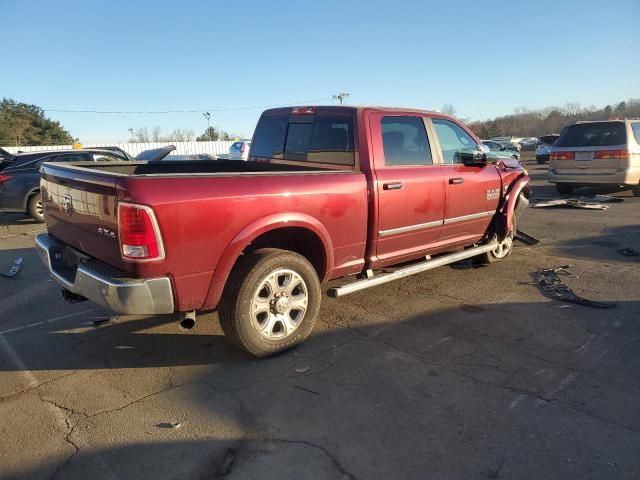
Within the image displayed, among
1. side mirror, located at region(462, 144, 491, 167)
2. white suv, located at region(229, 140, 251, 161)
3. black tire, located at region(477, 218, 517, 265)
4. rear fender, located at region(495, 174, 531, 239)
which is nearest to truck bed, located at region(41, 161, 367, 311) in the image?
side mirror, located at region(462, 144, 491, 167)

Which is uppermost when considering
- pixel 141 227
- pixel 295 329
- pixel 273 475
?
pixel 141 227

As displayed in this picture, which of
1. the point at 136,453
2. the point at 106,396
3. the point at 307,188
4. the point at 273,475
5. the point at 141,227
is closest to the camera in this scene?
the point at 273,475

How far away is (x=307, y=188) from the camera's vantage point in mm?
3848

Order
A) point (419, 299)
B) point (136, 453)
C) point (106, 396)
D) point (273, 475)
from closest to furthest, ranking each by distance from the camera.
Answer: point (273, 475), point (136, 453), point (106, 396), point (419, 299)

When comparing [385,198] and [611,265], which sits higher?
[385,198]

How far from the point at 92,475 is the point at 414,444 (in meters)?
1.73

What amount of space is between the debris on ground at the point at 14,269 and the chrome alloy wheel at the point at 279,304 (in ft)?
14.8

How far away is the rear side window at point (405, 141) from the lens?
15.1 ft

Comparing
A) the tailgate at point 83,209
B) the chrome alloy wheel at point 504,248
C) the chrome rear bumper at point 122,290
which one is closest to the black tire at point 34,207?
the tailgate at point 83,209

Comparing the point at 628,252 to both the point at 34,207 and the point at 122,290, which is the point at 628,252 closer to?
the point at 122,290

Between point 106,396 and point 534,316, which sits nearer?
point 106,396

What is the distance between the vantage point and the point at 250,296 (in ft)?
11.7

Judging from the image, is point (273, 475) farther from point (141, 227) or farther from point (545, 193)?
point (545, 193)

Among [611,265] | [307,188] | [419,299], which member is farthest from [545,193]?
[307,188]
